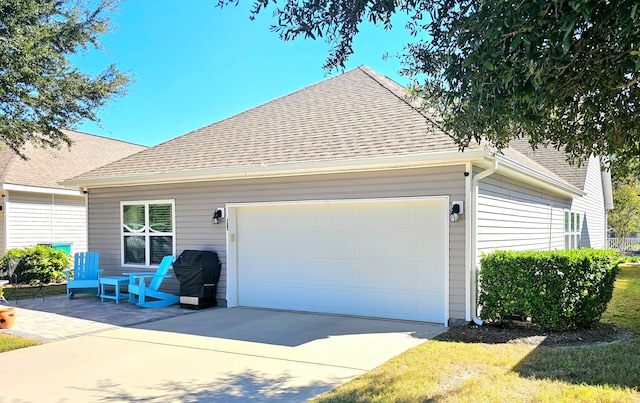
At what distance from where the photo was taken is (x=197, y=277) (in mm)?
9812

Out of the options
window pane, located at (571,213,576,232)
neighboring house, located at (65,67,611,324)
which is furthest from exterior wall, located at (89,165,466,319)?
window pane, located at (571,213,576,232)

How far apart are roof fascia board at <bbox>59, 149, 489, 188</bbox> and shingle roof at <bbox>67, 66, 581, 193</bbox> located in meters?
0.09

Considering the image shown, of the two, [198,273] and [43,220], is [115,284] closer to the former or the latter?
[198,273]

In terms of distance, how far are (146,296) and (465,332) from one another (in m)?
6.80

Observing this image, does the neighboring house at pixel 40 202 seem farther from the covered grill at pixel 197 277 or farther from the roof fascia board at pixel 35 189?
the covered grill at pixel 197 277

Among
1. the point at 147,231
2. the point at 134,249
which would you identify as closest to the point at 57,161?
the point at 134,249

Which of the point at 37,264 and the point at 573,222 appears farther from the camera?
the point at 573,222

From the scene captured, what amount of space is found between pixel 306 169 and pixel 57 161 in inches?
518

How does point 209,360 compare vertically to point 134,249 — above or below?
below

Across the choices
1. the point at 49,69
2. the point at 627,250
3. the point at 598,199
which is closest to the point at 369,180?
the point at 49,69

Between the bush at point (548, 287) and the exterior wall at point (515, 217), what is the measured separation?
2.32 ft

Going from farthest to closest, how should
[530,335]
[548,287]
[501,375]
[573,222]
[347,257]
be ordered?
[573,222] → [347,257] → [548,287] → [530,335] → [501,375]

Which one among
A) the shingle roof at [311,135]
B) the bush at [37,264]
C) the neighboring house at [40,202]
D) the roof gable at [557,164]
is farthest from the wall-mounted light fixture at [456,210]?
the bush at [37,264]

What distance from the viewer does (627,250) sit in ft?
95.6
